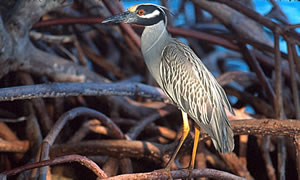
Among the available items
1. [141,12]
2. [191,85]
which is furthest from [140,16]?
[191,85]

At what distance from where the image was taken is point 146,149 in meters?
1.81

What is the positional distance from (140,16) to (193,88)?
1.02 feet

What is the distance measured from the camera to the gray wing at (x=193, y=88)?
1.17m

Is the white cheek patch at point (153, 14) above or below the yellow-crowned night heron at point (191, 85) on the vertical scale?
above

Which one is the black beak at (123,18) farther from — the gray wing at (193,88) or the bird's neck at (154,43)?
the gray wing at (193,88)

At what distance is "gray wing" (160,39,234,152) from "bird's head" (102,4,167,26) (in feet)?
0.41

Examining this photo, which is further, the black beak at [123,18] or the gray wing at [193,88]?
the gray wing at [193,88]

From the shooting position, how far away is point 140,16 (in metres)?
1.05

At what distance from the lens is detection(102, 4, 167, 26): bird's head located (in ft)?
3.41

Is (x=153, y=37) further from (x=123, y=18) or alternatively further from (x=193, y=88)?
(x=193, y=88)

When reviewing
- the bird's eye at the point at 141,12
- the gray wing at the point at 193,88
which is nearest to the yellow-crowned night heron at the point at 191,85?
the gray wing at the point at 193,88

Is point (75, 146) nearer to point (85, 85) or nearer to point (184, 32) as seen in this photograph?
point (85, 85)

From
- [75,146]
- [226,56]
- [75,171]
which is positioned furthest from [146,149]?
[226,56]

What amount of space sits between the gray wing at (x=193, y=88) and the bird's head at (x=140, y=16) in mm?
126
